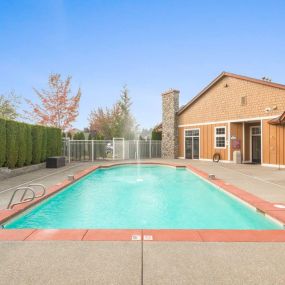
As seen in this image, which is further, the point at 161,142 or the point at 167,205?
the point at 161,142

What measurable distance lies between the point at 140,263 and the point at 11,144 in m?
10.6

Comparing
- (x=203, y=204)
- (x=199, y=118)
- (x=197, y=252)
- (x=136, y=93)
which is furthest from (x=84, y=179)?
(x=136, y=93)

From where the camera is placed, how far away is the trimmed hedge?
11.6 metres

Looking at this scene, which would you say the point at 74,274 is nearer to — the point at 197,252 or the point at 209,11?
the point at 197,252

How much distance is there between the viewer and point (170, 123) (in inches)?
904

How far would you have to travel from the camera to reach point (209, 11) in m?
15.9

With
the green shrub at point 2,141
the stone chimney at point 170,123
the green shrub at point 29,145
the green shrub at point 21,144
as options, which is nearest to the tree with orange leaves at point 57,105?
the stone chimney at point 170,123

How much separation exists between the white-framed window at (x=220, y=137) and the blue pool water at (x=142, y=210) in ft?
28.6

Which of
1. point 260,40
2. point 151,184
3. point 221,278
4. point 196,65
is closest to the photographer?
point 221,278

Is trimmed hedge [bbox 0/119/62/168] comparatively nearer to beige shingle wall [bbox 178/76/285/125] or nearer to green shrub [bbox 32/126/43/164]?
green shrub [bbox 32/126/43/164]

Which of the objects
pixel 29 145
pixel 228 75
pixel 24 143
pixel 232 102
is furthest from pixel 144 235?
pixel 228 75

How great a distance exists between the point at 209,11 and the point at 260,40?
4672 mm

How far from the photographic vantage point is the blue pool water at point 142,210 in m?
5.98

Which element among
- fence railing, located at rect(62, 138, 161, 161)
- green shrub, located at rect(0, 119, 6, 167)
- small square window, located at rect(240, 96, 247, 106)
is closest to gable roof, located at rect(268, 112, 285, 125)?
small square window, located at rect(240, 96, 247, 106)
